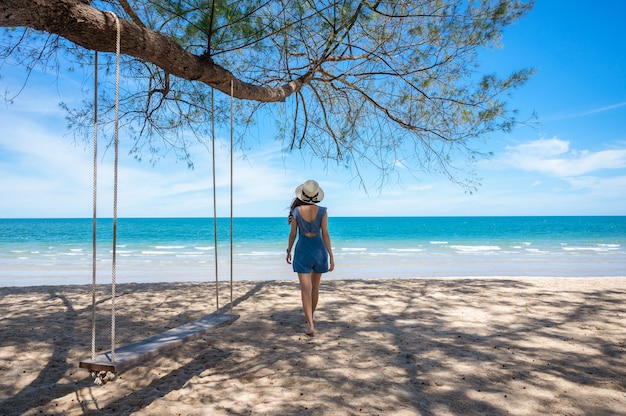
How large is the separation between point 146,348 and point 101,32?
1816mm

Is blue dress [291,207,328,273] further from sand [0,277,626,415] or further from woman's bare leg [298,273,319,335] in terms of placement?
sand [0,277,626,415]

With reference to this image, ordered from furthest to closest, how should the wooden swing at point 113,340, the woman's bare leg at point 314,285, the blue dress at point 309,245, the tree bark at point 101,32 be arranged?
the woman's bare leg at point 314,285 → the blue dress at point 309,245 → the tree bark at point 101,32 → the wooden swing at point 113,340

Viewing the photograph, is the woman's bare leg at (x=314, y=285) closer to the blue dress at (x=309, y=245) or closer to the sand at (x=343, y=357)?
the blue dress at (x=309, y=245)

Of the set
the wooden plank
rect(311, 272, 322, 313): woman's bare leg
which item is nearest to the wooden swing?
the wooden plank

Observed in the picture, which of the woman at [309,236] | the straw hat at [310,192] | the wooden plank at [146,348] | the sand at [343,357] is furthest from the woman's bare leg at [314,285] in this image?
the wooden plank at [146,348]

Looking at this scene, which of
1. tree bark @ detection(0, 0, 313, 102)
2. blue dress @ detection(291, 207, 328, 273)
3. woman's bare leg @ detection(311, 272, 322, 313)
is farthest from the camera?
woman's bare leg @ detection(311, 272, 322, 313)

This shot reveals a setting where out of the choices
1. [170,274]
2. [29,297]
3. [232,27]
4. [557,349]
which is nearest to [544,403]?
[557,349]

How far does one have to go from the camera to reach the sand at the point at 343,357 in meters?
2.29

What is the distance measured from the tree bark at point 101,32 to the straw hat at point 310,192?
1098 millimetres

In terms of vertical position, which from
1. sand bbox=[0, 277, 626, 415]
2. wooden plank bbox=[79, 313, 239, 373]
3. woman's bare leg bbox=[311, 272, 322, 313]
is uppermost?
woman's bare leg bbox=[311, 272, 322, 313]

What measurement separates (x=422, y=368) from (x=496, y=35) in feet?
11.3

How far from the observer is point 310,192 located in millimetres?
3492

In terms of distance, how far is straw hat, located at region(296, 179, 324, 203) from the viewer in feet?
11.4

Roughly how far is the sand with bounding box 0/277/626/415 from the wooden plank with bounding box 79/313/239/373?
0.23m
